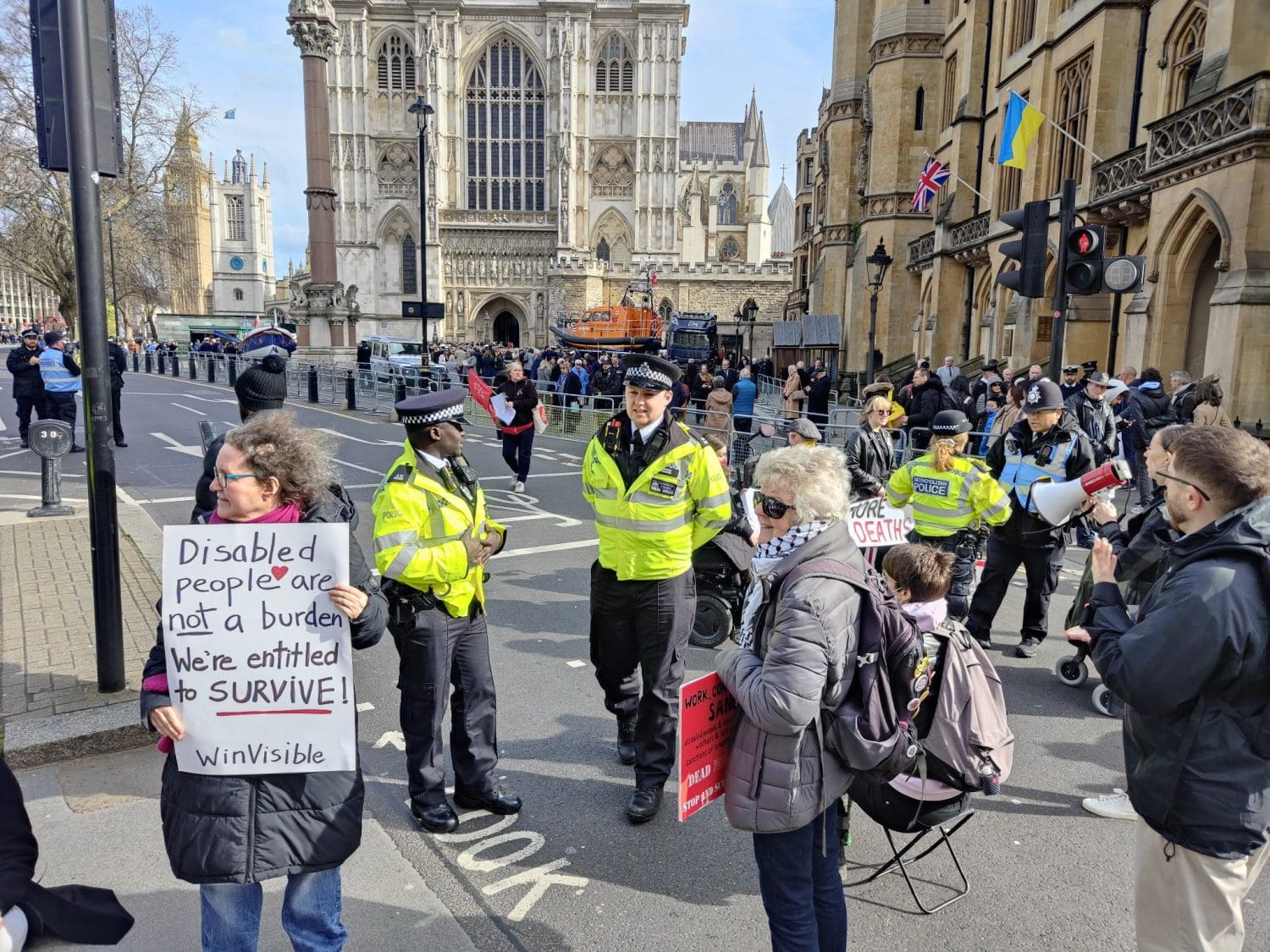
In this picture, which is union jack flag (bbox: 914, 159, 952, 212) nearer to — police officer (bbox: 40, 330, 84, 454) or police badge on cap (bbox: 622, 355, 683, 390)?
police officer (bbox: 40, 330, 84, 454)

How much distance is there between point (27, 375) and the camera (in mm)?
14039

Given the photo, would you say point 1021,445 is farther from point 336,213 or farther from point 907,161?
point 336,213

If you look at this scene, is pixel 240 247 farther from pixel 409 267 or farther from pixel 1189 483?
pixel 1189 483

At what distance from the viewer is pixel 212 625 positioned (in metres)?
2.47

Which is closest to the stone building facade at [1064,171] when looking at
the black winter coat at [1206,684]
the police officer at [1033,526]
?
the police officer at [1033,526]

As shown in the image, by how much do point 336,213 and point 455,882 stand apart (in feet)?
215

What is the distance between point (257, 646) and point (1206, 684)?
Answer: 2.66m

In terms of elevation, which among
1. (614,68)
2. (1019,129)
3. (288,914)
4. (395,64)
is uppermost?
(614,68)

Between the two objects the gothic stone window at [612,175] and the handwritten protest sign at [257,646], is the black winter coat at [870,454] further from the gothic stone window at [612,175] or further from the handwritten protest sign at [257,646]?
the gothic stone window at [612,175]

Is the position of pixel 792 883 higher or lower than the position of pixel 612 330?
lower

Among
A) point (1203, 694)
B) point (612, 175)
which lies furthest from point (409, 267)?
point (1203, 694)

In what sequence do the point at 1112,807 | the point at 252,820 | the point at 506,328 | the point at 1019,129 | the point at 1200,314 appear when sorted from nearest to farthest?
the point at 252,820
the point at 1112,807
the point at 1200,314
the point at 1019,129
the point at 506,328

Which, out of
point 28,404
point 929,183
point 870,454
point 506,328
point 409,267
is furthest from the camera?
point 506,328

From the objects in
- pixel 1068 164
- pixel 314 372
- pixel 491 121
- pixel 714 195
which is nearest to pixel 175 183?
pixel 314 372
